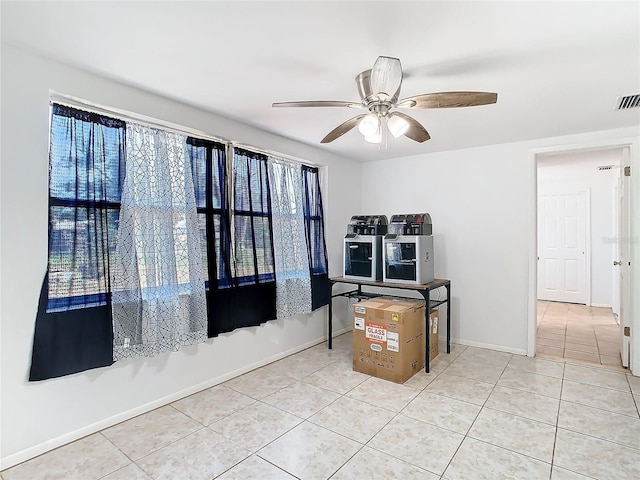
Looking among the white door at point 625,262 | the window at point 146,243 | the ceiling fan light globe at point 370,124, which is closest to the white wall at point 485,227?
the white door at point 625,262

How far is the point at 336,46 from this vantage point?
1.88 m

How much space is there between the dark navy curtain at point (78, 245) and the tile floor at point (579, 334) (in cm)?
418

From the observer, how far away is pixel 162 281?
252 centimetres

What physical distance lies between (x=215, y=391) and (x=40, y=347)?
1.31 metres

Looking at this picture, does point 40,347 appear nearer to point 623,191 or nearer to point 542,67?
point 542,67

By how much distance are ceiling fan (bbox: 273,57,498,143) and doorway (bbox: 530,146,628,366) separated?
A: 143 inches

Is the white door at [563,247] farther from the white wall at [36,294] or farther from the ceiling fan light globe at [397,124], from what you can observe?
the white wall at [36,294]

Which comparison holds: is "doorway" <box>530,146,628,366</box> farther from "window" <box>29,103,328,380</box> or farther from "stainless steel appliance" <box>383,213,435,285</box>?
"window" <box>29,103,328,380</box>

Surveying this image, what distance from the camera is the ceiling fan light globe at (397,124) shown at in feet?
7.42

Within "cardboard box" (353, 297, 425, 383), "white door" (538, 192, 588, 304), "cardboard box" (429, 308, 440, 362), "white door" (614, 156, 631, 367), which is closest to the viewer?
"cardboard box" (353, 297, 425, 383)

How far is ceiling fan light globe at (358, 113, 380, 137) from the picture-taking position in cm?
217

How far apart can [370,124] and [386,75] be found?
1.30ft

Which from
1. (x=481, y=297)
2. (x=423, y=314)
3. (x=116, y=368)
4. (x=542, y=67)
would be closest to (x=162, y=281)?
(x=116, y=368)

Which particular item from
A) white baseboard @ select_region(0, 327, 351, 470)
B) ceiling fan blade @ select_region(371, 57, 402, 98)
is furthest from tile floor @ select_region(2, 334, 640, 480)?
ceiling fan blade @ select_region(371, 57, 402, 98)
